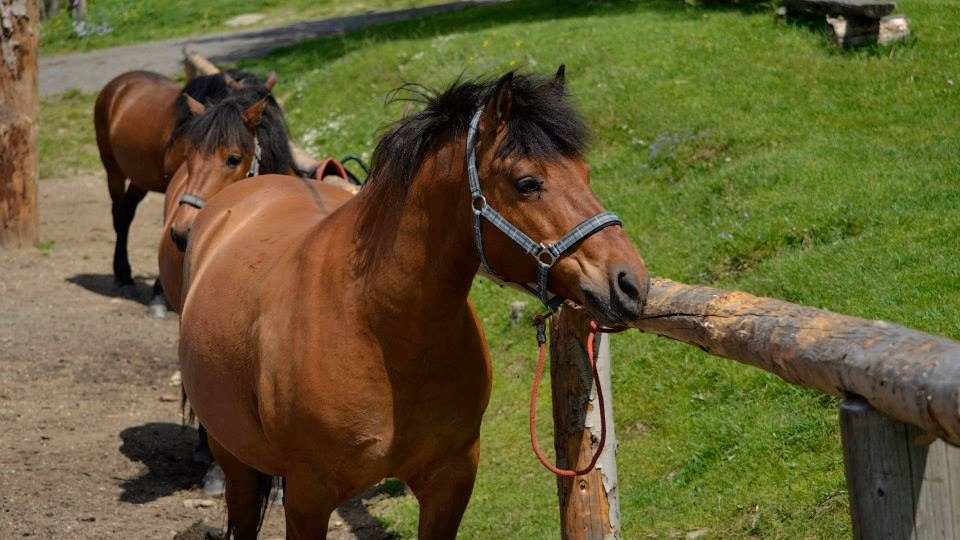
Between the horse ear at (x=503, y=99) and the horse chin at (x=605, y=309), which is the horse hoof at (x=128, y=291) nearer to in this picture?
the horse ear at (x=503, y=99)

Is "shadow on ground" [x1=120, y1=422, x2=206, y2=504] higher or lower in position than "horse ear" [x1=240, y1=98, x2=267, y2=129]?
lower

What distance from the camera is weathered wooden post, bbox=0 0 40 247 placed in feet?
38.2

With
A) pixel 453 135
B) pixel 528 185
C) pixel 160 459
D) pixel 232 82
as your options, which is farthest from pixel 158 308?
pixel 528 185

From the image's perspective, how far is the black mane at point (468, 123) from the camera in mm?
3332

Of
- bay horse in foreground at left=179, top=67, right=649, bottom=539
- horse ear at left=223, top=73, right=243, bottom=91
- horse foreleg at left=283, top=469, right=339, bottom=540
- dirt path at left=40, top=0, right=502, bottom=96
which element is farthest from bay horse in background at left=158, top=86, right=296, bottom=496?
dirt path at left=40, top=0, right=502, bottom=96

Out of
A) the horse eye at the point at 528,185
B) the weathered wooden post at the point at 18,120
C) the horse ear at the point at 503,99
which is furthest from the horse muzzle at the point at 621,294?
the weathered wooden post at the point at 18,120

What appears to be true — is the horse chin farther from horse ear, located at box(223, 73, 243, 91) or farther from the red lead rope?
horse ear, located at box(223, 73, 243, 91)

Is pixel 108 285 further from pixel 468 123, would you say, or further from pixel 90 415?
pixel 468 123

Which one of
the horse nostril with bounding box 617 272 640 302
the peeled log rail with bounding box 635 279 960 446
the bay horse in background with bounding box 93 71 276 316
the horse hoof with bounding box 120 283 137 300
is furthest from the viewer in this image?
the horse hoof with bounding box 120 283 137 300

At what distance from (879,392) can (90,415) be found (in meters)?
6.22

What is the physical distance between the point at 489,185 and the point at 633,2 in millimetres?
11653

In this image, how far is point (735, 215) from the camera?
7.49 m

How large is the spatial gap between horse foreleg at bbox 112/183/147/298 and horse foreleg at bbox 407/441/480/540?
7465mm

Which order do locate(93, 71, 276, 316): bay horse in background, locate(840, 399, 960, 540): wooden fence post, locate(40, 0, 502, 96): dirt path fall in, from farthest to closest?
1. locate(40, 0, 502, 96): dirt path
2. locate(93, 71, 276, 316): bay horse in background
3. locate(840, 399, 960, 540): wooden fence post
